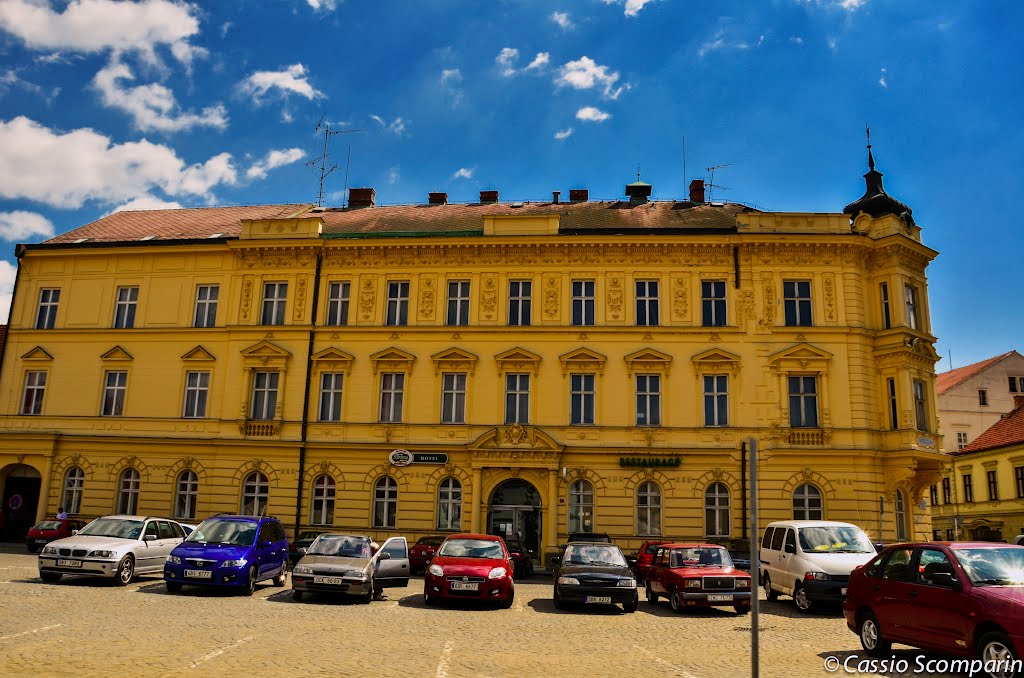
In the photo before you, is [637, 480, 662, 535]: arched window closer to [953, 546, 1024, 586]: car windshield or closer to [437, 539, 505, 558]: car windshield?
[437, 539, 505, 558]: car windshield

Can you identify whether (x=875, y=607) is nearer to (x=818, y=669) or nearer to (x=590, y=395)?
(x=818, y=669)

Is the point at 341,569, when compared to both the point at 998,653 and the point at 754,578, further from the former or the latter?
the point at 998,653

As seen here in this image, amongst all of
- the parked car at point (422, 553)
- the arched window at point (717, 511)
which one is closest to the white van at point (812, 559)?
the arched window at point (717, 511)

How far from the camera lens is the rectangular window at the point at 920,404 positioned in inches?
1200

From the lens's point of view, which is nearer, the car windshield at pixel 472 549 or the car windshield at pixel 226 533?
the car windshield at pixel 472 549

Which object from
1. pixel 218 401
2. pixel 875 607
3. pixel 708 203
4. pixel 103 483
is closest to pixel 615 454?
pixel 708 203

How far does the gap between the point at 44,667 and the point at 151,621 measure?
3834mm

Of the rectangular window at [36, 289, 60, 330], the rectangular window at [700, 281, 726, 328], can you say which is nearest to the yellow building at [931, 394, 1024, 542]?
the rectangular window at [700, 281, 726, 328]

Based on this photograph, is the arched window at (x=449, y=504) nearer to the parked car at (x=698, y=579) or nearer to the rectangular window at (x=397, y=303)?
the rectangular window at (x=397, y=303)

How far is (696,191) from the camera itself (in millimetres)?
37531

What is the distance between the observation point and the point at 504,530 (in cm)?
3023

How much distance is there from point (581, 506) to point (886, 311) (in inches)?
569

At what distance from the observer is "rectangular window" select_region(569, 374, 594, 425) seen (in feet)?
101

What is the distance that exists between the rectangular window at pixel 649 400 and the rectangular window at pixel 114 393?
21786 mm
